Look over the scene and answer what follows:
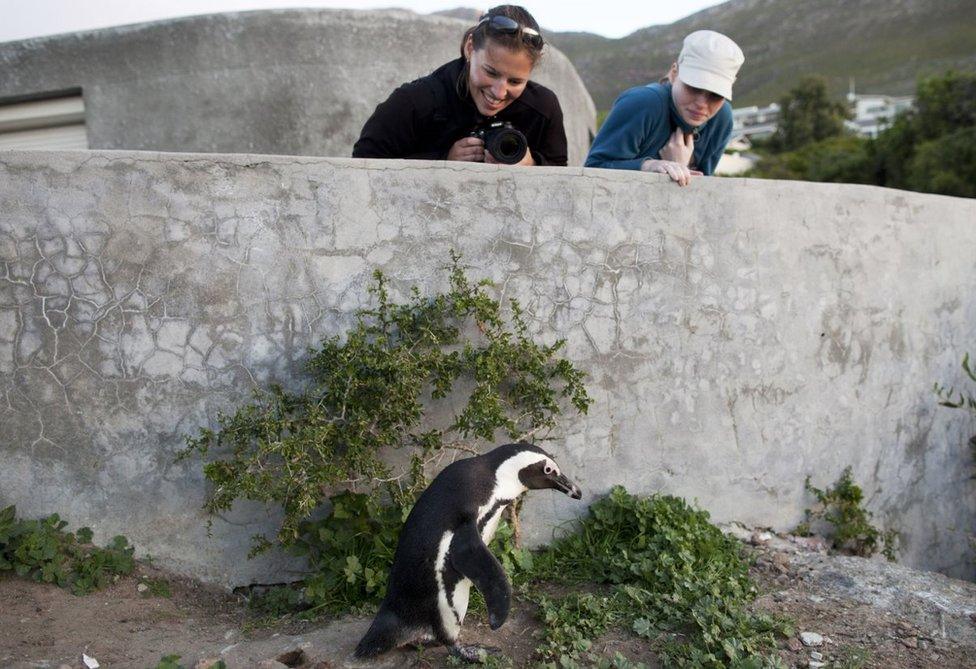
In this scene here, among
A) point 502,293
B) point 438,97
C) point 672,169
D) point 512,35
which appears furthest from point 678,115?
point 502,293

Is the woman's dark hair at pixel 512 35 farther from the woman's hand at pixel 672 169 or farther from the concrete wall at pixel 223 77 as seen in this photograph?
the concrete wall at pixel 223 77

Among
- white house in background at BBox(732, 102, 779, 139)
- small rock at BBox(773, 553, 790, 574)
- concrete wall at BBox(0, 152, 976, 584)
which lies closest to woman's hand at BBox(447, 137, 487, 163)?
Result: concrete wall at BBox(0, 152, 976, 584)

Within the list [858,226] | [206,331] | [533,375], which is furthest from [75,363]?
[858,226]

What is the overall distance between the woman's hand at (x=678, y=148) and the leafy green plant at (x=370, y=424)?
1269mm

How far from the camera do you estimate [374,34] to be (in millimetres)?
6730

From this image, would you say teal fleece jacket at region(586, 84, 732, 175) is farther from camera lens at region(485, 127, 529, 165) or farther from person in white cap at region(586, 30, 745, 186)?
camera lens at region(485, 127, 529, 165)

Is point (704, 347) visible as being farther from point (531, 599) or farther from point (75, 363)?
point (75, 363)

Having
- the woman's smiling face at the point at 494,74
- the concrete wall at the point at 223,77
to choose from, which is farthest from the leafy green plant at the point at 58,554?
the concrete wall at the point at 223,77

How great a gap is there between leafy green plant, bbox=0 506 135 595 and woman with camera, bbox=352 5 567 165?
198cm

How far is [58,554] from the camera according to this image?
3.43m

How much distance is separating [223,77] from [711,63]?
13.1ft

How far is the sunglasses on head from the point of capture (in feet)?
12.3

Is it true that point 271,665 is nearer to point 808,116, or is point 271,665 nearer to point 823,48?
point 808,116

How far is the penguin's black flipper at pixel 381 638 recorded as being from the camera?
2.96m
